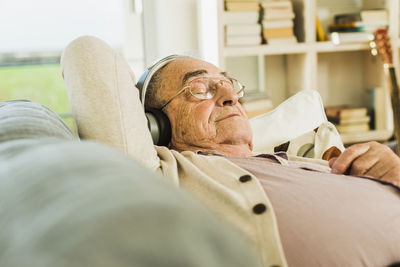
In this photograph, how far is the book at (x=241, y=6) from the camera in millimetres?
3111

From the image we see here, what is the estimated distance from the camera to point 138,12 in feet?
11.5

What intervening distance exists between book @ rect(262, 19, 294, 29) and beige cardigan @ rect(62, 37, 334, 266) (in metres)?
2.15

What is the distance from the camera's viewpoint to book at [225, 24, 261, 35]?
310 cm

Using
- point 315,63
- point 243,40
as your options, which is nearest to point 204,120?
point 243,40

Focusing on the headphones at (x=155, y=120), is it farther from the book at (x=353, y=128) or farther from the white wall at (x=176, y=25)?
the book at (x=353, y=128)

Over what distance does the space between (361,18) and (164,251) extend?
10.8ft

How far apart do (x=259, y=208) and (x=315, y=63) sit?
251 centimetres

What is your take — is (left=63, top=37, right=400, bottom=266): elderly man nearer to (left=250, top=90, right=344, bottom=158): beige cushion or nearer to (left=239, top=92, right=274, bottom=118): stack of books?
(left=250, top=90, right=344, bottom=158): beige cushion

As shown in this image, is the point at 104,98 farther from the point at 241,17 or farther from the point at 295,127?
the point at 241,17

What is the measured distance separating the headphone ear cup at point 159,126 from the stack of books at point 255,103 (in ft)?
5.50

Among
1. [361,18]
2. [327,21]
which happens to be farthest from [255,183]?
[327,21]

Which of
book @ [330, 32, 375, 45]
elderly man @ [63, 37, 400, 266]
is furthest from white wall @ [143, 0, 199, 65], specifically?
elderly man @ [63, 37, 400, 266]

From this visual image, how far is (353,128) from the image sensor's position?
3375 mm

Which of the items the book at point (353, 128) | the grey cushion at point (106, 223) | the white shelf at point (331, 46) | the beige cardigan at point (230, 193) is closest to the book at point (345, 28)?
the white shelf at point (331, 46)
